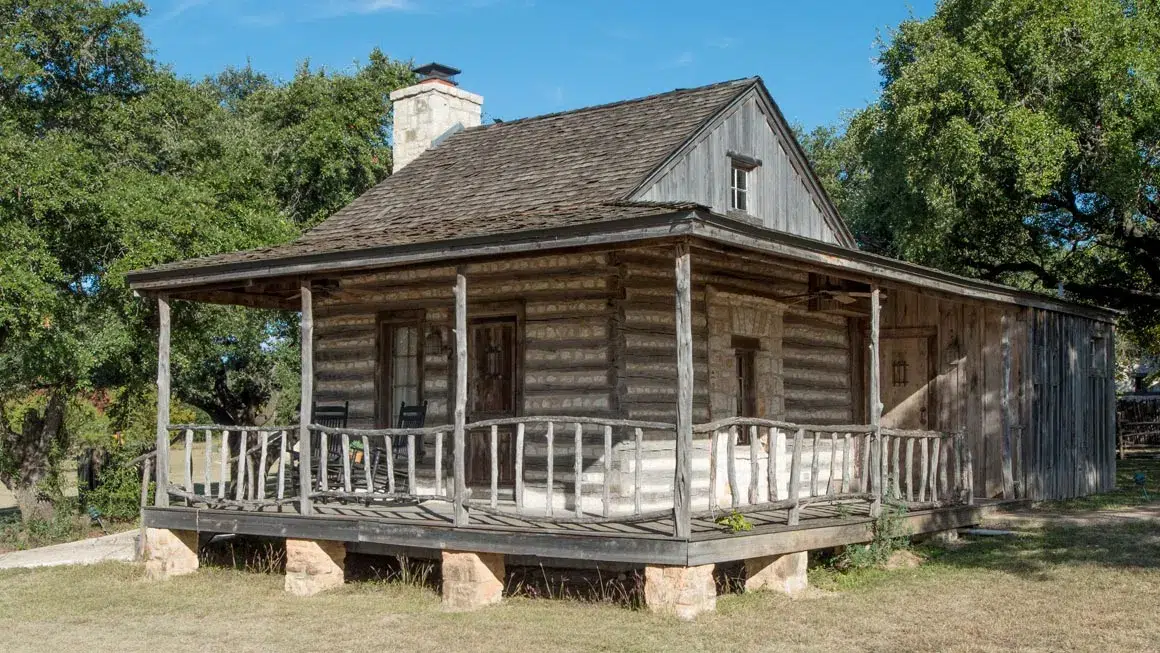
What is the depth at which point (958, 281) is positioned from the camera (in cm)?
1401

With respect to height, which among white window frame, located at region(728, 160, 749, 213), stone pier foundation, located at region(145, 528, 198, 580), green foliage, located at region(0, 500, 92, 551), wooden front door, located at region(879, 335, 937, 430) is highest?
white window frame, located at region(728, 160, 749, 213)

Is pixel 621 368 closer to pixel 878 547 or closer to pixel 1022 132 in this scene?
pixel 878 547

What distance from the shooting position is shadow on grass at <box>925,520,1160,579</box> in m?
12.3

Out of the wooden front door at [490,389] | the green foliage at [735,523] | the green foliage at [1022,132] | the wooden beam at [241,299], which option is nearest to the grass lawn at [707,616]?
the green foliage at [735,523]

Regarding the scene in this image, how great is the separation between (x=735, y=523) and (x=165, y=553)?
7.23 metres

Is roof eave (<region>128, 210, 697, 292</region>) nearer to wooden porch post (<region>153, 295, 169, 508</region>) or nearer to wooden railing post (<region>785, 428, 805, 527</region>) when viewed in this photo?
wooden porch post (<region>153, 295, 169, 508</region>)

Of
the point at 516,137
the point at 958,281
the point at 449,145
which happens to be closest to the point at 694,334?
the point at 958,281

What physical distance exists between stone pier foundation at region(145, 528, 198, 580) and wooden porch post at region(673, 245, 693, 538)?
22.6 ft

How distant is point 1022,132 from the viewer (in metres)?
20.8

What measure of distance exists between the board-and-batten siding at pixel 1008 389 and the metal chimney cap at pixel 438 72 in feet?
26.0

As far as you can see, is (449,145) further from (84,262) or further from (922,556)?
(922,556)

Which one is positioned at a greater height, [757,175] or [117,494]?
[757,175]

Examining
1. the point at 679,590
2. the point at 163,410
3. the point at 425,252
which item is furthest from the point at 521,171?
the point at 679,590

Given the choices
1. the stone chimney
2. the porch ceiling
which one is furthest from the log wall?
the stone chimney
